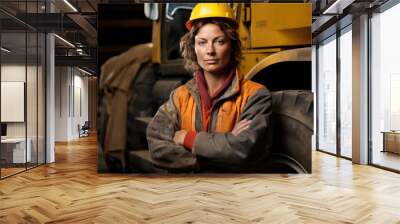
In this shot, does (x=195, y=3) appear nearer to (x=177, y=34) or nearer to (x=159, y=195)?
(x=177, y=34)

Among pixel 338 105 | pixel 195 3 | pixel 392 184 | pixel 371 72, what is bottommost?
pixel 392 184

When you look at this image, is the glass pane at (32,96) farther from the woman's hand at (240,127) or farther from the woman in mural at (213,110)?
the woman's hand at (240,127)

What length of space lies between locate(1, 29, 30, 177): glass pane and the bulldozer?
210cm

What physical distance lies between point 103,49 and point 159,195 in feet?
9.23

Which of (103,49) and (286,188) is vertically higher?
(103,49)

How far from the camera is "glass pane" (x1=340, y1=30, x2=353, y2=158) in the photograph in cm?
951

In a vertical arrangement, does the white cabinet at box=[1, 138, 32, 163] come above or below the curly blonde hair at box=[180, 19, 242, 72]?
below

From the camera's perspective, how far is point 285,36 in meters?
6.85

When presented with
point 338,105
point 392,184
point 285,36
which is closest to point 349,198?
point 392,184

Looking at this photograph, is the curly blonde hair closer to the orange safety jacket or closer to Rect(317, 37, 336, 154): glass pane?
the orange safety jacket

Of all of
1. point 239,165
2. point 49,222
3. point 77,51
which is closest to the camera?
point 49,222

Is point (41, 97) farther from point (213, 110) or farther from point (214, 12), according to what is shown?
point (214, 12)

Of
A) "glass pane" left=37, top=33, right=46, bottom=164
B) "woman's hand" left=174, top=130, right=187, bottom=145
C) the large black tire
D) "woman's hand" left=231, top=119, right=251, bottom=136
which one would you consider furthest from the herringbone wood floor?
"glass pane" left=37, top=33, right=46, bottom=164

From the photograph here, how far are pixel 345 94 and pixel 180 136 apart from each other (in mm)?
5028
